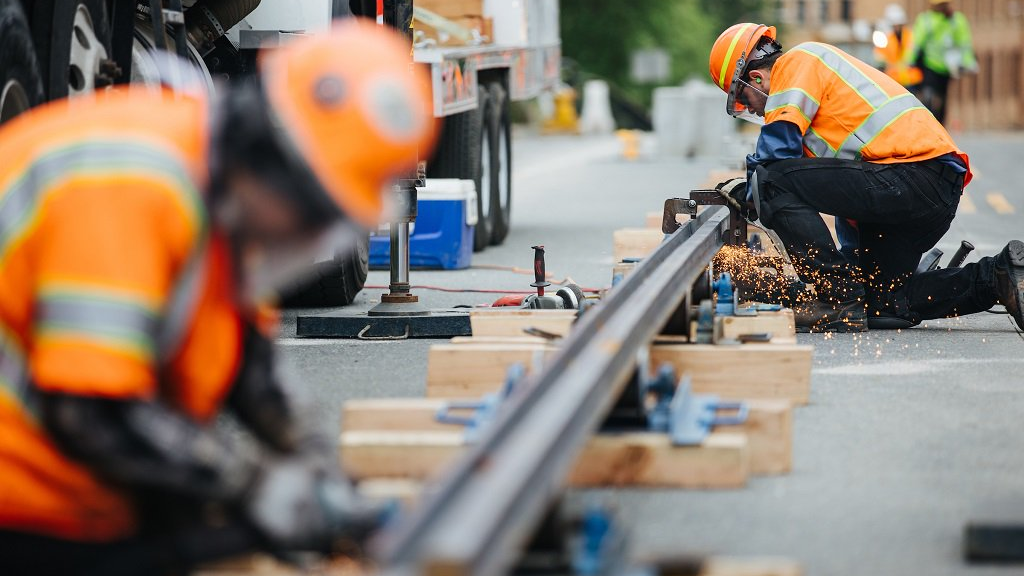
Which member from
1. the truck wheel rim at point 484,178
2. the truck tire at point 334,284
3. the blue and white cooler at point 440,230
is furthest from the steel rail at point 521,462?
the truck wheel rim at point 484,178

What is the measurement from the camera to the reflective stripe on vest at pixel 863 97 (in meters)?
8.36

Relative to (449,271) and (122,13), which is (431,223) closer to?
(449,271)

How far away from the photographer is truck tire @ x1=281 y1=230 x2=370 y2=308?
9289 mm

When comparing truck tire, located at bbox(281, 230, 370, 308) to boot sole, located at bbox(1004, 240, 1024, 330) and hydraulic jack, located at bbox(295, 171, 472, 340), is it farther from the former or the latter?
boot sole, located at bbox(1004, 240, 1024, 330)

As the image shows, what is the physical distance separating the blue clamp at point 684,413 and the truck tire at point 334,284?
3.95 m

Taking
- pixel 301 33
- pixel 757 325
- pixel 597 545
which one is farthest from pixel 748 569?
pixel 301 33

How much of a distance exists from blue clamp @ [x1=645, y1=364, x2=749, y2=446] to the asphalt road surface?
0.60 feet

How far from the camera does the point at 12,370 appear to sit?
3088mm

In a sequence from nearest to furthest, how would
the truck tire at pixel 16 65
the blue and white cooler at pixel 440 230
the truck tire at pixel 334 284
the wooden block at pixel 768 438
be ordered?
1. the wooden block at pixel 768 438
2. the truck tire at pixel 16 65
3. the truck tire at pixel 334 284
4. the blue and white cooler at pixel 440 230

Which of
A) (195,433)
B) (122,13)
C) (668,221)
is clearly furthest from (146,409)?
(668,221)

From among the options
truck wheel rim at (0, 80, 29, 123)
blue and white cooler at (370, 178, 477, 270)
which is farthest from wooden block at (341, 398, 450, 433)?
blue and white cooler at (370, 178, 477, 270)

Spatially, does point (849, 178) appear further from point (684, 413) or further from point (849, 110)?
point (684, 413)

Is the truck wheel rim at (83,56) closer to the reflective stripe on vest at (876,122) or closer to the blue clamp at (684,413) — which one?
the blue clamp at (684,413)

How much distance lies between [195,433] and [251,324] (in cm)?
45
